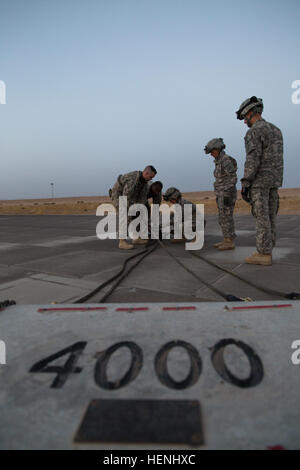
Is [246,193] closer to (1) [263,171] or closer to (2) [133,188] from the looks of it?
(1) [263,171]

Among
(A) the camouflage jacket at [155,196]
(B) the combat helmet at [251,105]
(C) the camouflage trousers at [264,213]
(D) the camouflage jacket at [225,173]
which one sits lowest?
(C) the camouflage trousers at [264,213]

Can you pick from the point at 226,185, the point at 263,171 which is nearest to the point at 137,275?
the point at 263,171

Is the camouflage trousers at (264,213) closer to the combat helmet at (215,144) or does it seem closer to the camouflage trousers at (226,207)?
the camouflage trousers at (226,207)

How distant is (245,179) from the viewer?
10.9 feet

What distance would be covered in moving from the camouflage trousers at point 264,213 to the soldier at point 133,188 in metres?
2.17

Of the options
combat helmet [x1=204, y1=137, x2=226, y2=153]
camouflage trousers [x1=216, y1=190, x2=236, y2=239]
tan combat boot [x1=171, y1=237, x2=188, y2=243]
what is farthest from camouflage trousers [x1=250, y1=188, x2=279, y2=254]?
tan combat boot [x1=171, y1=237, x2=188, y2=243]


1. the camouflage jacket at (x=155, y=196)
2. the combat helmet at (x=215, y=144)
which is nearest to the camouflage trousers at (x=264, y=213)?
the combat helmet at (x=215, y=144)

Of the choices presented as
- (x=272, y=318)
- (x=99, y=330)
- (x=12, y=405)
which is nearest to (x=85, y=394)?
(x=12, y=405)

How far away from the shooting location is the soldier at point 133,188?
16.4ft

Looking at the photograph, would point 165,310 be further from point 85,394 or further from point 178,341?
point 85,394

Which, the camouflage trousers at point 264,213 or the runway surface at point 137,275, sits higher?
the camouflage trousers at point 264,213
